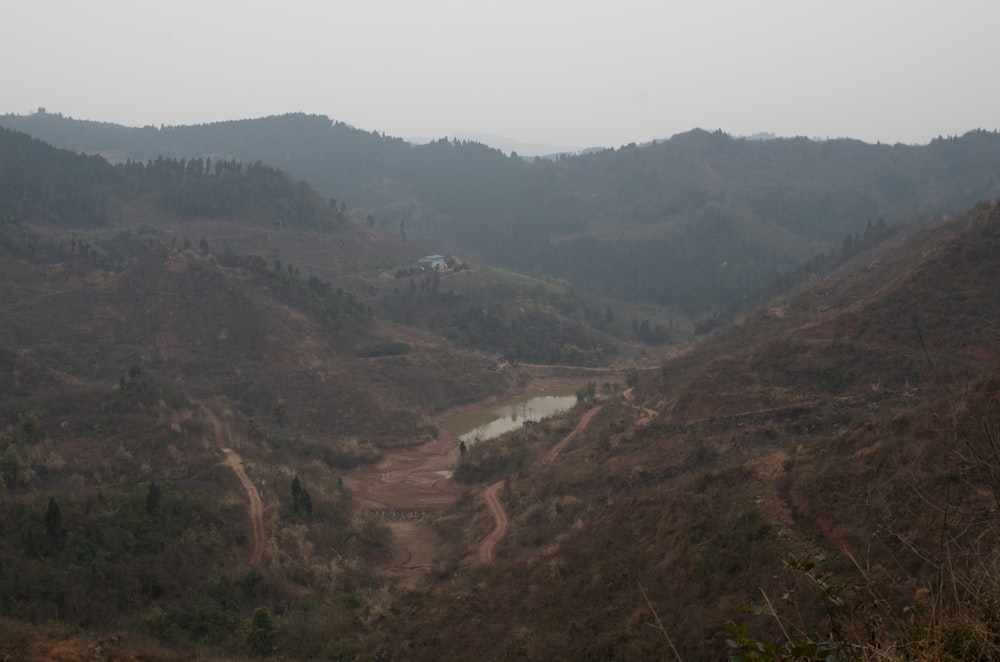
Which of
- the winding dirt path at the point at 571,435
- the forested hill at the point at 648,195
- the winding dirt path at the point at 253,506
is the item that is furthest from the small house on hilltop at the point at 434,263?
the winding dirt path at the point at 253,506

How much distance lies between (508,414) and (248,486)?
81.3ft

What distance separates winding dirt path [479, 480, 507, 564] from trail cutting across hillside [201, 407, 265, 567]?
6394mm

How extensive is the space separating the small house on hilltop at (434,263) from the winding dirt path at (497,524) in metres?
56.0

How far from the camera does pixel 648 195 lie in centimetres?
12338

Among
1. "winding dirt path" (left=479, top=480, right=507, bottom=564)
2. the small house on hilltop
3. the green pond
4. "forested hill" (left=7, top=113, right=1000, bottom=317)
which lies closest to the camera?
"winding dirt path" (left=479, top=480, right=507, bottom=564)

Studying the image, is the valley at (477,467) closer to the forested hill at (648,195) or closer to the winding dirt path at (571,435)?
the winding dirt path at (571,435)

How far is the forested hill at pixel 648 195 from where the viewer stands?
98.6 m

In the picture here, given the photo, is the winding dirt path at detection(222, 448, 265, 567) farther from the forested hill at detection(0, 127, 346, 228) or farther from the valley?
the forested hill at detection(0, 127, 346, 228)

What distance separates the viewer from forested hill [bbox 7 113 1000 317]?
9862 centimetres

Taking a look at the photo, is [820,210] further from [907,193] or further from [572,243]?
[572,243]

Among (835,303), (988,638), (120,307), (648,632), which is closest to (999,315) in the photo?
(835,303)

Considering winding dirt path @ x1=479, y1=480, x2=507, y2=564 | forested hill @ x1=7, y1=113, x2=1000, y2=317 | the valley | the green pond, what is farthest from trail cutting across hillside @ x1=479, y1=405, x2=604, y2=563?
forested hill @ x1=7, y1=113, x2=1000, y2=317

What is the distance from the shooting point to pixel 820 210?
114m

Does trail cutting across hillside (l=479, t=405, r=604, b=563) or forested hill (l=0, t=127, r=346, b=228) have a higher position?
forested hill (l=0, t=127, r=346, b=228)
